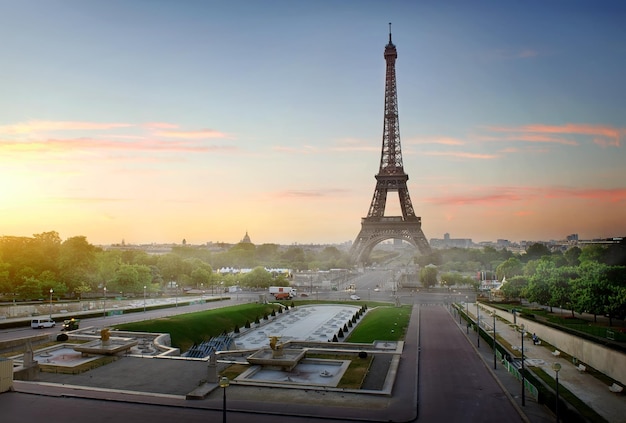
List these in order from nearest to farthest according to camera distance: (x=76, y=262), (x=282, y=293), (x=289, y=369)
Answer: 1. (x=289, y=369)
2. (x=76, y=262)
3. (x=282, y=293)

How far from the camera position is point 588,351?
1458 inches

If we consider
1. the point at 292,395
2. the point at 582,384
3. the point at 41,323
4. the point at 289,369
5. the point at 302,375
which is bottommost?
the point at 582,384

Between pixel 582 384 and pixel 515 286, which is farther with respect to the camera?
pixel 515 286

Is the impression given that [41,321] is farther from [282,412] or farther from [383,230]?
[383,230]

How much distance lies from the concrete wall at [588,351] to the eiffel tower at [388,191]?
269ft

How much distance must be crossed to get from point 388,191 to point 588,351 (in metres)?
97.7

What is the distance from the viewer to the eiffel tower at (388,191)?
12731 cm

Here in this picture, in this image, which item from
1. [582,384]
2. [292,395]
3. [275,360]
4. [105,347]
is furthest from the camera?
[105,347]

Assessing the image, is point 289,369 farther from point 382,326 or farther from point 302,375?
point 382,326

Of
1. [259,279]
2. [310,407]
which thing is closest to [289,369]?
[310,407]

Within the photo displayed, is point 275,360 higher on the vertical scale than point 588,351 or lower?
higher

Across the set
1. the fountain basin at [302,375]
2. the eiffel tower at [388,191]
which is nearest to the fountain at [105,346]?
the fountain basin at [302,375]

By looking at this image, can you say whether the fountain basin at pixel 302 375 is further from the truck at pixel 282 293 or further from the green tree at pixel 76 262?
the green tree at pixel 76 262

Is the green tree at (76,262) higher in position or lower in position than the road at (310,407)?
higher
